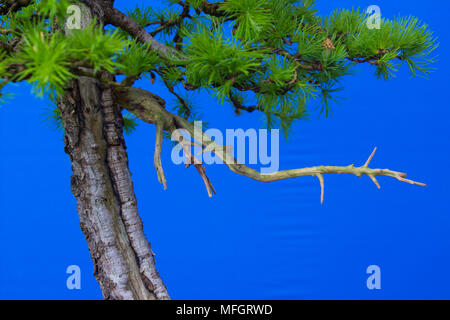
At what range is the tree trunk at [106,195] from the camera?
1177mm

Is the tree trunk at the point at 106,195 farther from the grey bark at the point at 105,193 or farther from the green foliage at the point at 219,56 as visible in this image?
the green foliage at the point at 219,56

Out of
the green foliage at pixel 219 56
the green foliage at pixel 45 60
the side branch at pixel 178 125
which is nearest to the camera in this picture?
the green foliage at pixel 45 60

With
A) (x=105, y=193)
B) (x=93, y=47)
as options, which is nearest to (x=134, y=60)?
(x=93, y=47)

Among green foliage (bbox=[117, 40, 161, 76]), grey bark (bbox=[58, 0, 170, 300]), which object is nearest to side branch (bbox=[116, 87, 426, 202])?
grey bark (bbox=[58, 0, 170, 300])

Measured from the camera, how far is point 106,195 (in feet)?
3.91

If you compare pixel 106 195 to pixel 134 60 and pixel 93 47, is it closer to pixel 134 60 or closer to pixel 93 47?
pixel 134 60

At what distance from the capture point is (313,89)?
1.09m

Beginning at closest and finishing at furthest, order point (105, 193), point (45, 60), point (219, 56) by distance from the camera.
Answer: point (45, 60), point (219, 56), point (105, 193)

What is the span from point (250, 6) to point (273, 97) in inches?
8.4

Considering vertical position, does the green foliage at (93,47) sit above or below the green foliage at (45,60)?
above

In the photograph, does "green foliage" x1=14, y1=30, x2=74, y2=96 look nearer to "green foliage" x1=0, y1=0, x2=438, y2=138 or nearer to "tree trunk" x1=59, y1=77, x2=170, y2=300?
"green foliage" x1=0, y1=0, x2=438, y2=138

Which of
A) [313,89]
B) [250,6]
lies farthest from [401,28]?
[250,6]

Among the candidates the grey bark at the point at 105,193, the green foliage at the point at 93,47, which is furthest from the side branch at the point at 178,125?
the green foliage at the point at 93,47
